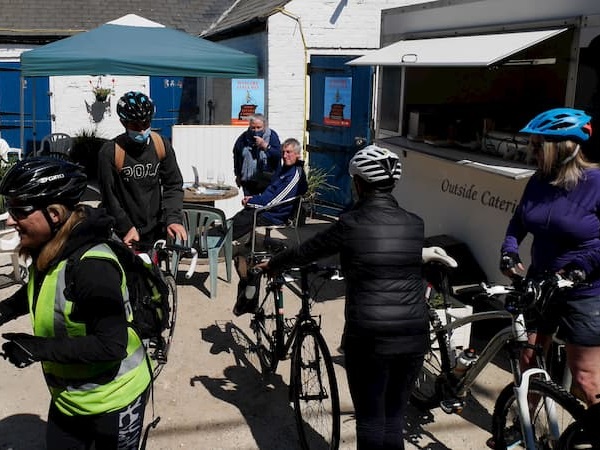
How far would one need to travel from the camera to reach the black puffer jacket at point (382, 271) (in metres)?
2.87

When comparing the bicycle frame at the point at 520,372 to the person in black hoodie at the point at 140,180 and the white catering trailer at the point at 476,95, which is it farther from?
the person in black hoodie at the point at 140,180

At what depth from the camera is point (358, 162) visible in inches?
117

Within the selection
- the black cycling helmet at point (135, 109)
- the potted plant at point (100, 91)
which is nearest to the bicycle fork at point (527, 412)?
the black cycling helmet at point (135, 109)

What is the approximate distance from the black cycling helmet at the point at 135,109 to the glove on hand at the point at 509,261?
2554mm

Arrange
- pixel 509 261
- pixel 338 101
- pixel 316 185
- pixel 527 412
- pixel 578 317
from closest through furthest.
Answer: pixel 527 412
pixel 578 317
pixel 509 261
pixel 338 101
pixel 316 185

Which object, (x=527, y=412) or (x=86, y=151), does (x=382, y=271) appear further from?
(x=86, y=151)

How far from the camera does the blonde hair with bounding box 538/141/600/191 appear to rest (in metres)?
3.34

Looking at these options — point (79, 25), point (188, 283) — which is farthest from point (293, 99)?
point (79, 25)

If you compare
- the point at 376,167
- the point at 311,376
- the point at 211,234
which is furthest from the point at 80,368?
the point at 211,234

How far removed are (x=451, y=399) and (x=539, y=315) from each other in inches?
28.4

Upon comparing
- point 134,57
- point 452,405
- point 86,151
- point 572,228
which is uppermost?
point 134,57

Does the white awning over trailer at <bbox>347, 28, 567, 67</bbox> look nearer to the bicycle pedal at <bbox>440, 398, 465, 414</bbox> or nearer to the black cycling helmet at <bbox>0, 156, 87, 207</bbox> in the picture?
the bicycle pedal at <bbox>440, 398, 465, 414</bbox>

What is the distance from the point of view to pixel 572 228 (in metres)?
3.34

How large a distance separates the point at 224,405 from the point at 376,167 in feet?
7.26
